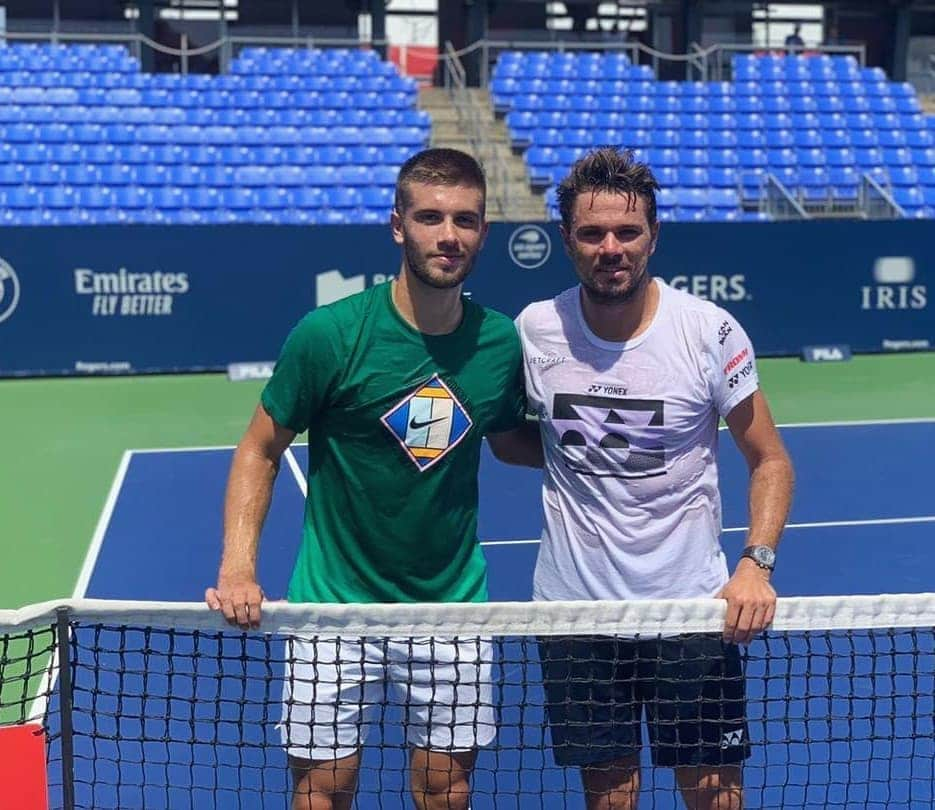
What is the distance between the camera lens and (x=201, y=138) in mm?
19438

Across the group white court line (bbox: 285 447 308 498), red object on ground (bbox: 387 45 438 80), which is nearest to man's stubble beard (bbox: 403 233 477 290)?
white court line (bbox: 285 447 308 498)

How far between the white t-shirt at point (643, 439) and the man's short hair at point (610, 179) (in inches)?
10.4

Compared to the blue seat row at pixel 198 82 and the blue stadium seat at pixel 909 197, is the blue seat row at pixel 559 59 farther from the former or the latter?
the blue stadium seat at pixel 909 197

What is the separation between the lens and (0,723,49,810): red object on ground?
3289mm

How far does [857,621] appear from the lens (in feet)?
11.8

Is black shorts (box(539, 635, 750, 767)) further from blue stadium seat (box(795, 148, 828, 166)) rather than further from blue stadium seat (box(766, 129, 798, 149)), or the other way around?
blue stadium seat (box(766, 129, 798, 149))

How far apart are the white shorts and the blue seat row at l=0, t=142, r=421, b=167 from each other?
641 inches

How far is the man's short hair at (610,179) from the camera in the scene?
141 inches

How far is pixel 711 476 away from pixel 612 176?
2.97ft

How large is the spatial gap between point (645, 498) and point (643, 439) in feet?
0.55

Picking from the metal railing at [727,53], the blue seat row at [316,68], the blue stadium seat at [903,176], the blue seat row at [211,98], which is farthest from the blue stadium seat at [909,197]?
the blue seat row at [316,68]

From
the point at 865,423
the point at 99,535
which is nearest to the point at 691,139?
the point at 865,423

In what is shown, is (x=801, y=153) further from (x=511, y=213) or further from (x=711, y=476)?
(x=711, y=476)

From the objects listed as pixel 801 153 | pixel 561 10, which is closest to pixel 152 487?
pixel 801 153
